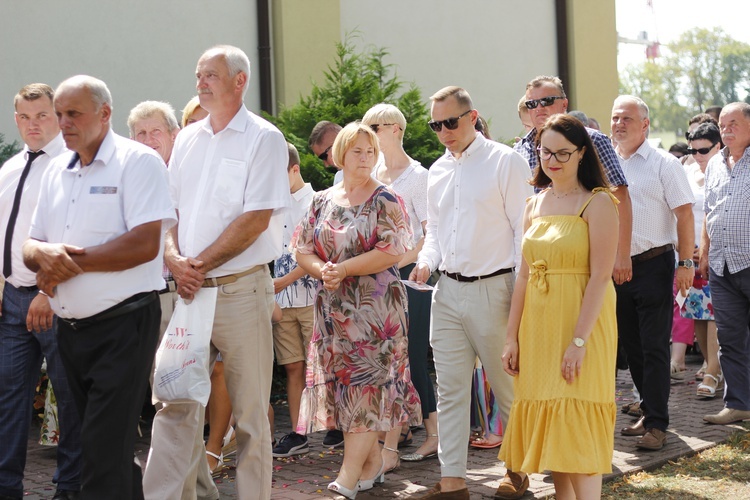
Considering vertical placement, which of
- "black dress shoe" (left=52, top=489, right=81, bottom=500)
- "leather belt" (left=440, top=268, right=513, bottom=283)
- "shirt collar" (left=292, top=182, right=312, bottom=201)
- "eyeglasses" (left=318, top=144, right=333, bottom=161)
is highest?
"eyeglasses" (left=318, top=144, right=333, bottom=161)

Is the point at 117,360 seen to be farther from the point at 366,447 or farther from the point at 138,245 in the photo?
the point at 366,447

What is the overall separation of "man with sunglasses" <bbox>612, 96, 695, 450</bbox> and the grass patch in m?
0.48

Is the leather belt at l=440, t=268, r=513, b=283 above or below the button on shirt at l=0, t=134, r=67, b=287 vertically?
below

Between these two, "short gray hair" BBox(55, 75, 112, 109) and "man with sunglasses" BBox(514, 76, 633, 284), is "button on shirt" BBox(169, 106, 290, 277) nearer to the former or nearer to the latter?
"short gray hair" BBox(55, 75, 112, 109)

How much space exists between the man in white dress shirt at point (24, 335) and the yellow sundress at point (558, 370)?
8.53ft

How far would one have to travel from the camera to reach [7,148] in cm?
1005

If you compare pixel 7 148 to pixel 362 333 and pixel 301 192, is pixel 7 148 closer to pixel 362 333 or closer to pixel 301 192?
pixel 301 192

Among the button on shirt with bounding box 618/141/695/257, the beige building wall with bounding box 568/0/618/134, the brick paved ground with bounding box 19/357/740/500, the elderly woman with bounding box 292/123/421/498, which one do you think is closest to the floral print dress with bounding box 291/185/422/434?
the elderly woman with bounding box 292/123/421/498

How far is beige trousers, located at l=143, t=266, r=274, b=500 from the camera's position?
546 cm

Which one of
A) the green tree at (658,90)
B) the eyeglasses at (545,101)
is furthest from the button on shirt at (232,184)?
the green tree at (658,90)

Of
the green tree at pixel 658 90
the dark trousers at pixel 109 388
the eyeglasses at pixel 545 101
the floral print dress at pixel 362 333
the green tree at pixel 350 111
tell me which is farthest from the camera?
the green tree at pixel 658 90

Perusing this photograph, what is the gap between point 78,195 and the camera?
492 centimetres

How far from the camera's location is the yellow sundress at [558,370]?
A: 17.5ft

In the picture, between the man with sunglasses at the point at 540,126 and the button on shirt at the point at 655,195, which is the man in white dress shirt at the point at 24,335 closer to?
the man with sunglasses at the point at 540,126
